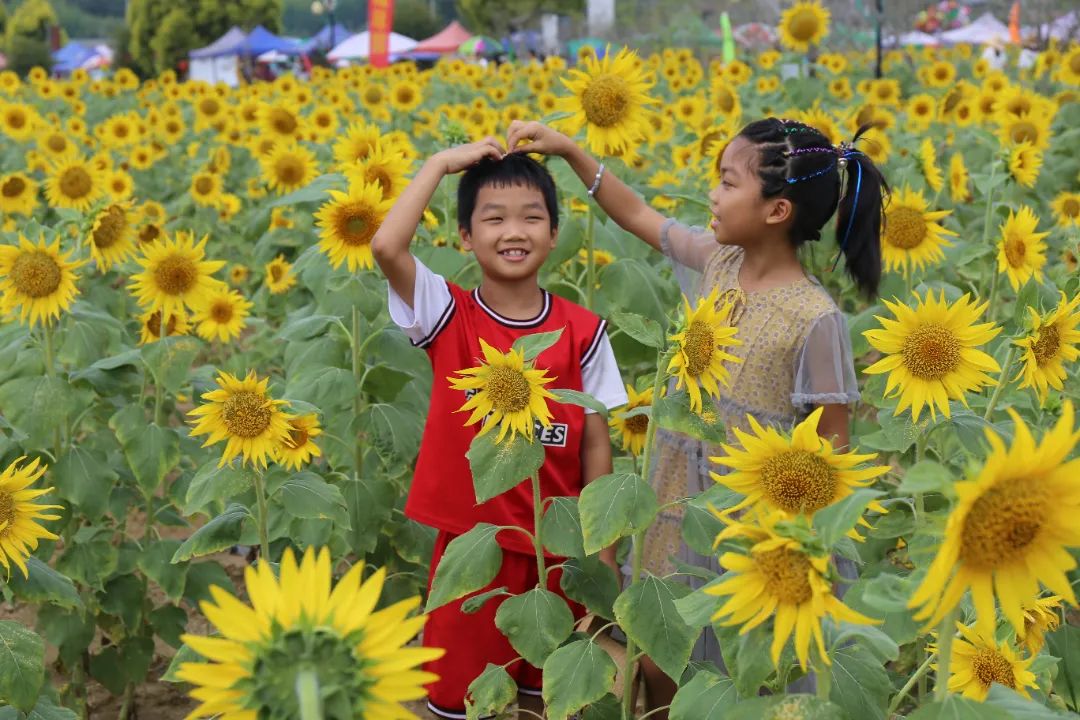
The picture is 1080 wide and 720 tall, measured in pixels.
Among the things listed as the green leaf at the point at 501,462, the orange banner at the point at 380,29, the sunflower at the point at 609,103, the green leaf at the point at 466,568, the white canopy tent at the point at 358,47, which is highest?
the white canopy tent at the point at 358,47

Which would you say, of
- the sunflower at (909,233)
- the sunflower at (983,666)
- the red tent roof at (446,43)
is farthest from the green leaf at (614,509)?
the red tent roof at (446,43)

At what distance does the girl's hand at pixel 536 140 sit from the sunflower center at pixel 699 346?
86 centimetres

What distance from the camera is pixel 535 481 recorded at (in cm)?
187

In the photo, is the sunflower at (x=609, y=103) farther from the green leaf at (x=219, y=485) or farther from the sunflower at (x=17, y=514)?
the sunflower at (x=17, y=514)

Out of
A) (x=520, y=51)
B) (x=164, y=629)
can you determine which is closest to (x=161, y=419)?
(x=164, y=629)

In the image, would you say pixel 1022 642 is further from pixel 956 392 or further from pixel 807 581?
pixel 807 581

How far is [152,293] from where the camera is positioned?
2836mm

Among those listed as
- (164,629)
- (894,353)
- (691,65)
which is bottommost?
(164,629)

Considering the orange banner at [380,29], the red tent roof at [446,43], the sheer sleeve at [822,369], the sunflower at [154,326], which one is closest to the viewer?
the sheer sleeve at [822,369]

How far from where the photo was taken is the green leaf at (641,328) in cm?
170

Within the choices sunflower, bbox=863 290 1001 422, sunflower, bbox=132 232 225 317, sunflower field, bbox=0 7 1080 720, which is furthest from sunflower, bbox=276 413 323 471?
sunflower, bbox=863 290 1001 422

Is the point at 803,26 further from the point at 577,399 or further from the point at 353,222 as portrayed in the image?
the point at 577,399

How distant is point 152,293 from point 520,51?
64.4 ft

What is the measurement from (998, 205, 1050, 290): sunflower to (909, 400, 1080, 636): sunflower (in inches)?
77.4
